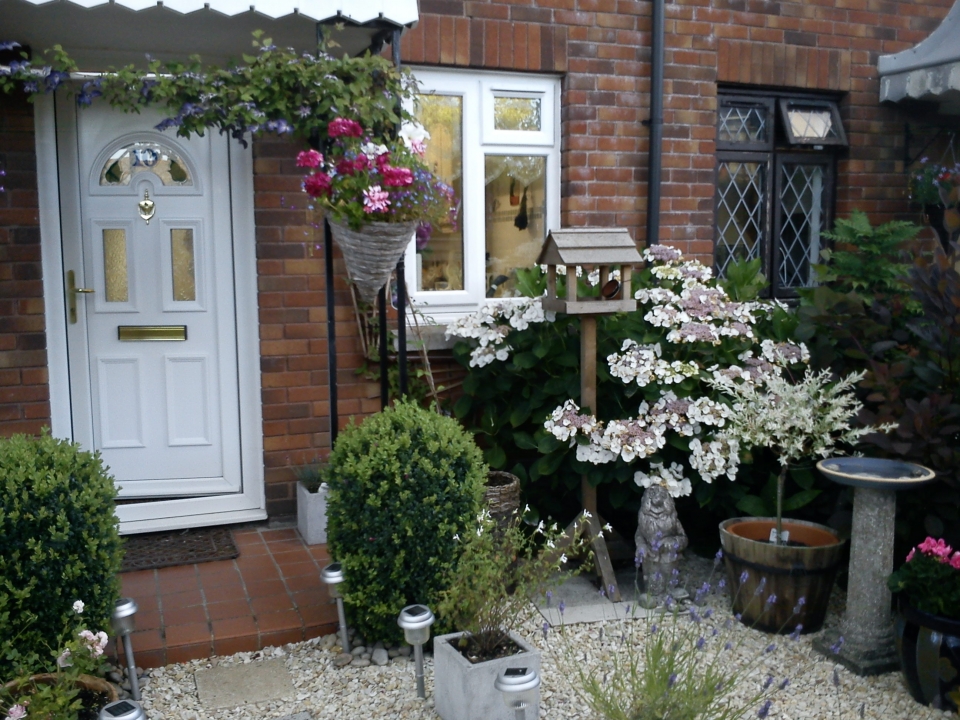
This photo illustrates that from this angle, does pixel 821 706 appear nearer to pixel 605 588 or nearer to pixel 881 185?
pixel 605 588

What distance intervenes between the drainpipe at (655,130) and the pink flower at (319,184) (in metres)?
2.34

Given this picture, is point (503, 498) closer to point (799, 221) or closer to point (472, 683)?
point (472, 683)

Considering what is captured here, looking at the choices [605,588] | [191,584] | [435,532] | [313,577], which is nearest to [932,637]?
[605,588]

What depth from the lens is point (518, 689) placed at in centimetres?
262

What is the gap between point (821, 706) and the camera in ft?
10.7

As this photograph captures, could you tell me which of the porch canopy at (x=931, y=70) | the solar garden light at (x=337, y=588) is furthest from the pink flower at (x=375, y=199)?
the porch canopy at (x=931, y=70)

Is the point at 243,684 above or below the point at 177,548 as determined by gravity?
below

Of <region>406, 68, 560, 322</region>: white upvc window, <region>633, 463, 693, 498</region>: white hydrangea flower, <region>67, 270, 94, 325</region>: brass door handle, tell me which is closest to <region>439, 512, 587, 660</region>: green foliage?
<region>633, 463, 693, 498</region>: white hydrangea flower

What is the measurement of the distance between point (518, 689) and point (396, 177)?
1925mm

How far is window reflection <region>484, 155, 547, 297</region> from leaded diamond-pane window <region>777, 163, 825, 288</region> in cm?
162

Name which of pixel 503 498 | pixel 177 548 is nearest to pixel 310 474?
pixel 177 548

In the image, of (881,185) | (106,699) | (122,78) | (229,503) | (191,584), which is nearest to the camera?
(106,699)

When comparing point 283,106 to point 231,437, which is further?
point 231,437

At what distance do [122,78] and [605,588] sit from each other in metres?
2.97
